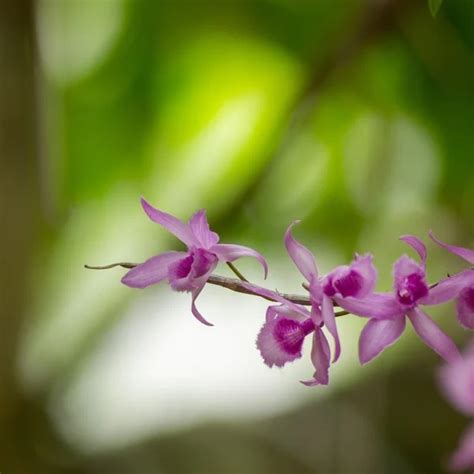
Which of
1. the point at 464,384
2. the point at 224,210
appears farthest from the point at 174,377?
the point at 464,384

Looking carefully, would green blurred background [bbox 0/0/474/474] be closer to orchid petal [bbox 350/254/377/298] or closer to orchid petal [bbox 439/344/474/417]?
orchid petal [bbox 439/344/474/417]

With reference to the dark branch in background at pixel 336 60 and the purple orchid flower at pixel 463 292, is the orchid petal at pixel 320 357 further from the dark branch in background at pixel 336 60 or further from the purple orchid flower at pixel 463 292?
the dark branch in background at pixel 336 60

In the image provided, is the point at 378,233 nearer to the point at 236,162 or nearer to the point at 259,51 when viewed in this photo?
the point at 236,162

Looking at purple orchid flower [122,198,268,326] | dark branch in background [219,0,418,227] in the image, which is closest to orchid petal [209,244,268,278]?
purple orchid flower [122,198,268,326]

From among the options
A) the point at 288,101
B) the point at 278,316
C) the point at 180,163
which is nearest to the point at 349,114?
the point at 288,101

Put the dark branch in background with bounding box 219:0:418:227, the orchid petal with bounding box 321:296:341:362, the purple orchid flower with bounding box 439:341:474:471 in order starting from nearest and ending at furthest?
the orchid petal with bounding box 321:296:341:362 < the purple orchid flower with bounding box 439:341:474:471 < the dark branch in background with bounding box 219:0:418:227

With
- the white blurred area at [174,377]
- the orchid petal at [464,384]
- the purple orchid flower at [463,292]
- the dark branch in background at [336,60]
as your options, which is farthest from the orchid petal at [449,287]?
the white blurred area at [174,377]

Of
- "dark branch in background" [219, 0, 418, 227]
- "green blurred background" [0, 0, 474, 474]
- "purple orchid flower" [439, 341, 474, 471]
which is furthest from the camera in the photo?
"green blurred background" [0, 0, 474, 474]
